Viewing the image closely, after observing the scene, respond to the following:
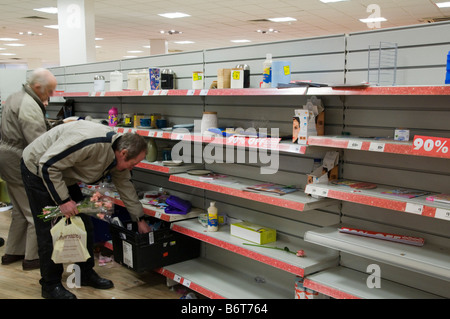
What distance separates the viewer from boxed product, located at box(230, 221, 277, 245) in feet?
11.3

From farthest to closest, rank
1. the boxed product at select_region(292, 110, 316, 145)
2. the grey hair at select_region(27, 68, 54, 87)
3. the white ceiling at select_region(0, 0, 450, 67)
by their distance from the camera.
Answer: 1. the white ceiling at select_region(0, 0, 450, 67)
2. the grey hair at select_region(27, 68, 54, 87)
3. the boxed product at select_region(292, 110, 316, 145)

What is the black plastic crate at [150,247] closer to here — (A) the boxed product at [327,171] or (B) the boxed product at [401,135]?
(A) the boxed product at [327,171]

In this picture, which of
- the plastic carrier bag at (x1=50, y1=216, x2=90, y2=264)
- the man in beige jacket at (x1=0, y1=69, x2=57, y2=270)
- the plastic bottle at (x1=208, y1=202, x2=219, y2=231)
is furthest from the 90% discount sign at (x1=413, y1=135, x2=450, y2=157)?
the man in beige jacket at (x1=0, y1=69, x2=57, y2=270)

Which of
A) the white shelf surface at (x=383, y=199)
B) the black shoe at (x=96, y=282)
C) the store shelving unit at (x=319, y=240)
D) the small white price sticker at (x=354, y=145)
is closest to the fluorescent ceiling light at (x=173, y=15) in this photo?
the store shelving unit at (x=319, y=240)

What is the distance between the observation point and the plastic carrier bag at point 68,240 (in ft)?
11.4

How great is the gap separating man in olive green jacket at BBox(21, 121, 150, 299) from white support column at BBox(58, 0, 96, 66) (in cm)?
368

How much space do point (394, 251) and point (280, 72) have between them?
138 centimetres

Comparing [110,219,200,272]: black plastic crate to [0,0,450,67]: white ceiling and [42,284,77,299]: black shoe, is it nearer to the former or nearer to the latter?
[42,284,77,299]: black shoe

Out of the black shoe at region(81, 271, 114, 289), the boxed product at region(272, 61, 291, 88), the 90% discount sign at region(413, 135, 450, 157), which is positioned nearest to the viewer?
the 90% discount sign at region(413, 135, 450, 157)

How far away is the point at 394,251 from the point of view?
2.53m

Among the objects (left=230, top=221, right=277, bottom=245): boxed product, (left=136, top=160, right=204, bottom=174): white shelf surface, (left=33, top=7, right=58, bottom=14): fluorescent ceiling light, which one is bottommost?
(left=230, top=221, right=277, bottom=245): boxed product

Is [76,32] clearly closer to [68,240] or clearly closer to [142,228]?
[142,228]

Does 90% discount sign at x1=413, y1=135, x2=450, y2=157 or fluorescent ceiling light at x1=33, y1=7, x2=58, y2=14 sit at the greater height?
fluorescent ceiling light at x1=33, y1=7, x2=58, y2=14
